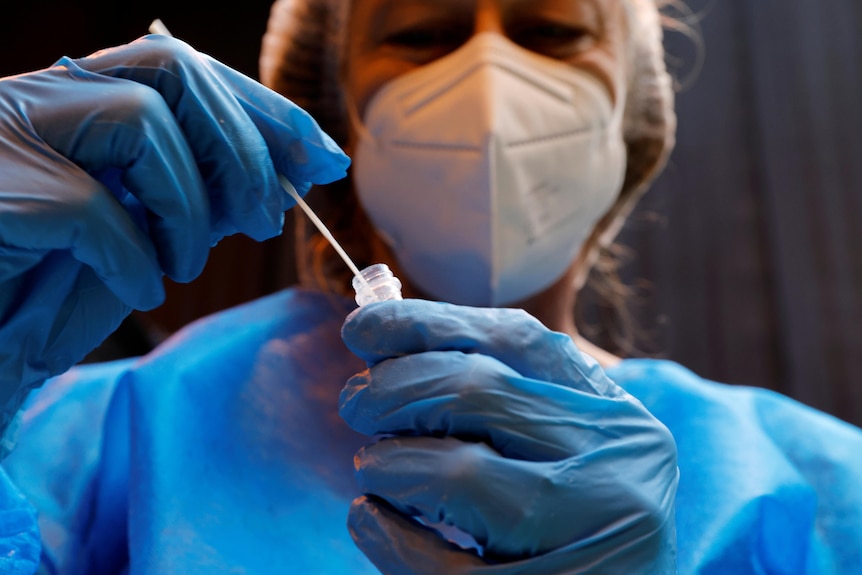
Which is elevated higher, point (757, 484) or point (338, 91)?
point (338, 91)

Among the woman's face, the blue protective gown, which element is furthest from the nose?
the blue protective gown

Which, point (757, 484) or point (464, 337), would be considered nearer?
point (464, 337)

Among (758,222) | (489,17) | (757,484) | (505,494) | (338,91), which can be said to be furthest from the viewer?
(758,222)

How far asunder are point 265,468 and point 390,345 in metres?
0.38

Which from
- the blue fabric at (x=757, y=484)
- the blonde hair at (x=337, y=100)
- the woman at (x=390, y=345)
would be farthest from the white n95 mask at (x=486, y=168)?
the blue fabric at (x=757, y=484)

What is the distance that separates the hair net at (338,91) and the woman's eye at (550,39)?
0.50 ft

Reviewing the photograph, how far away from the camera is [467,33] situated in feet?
3.96

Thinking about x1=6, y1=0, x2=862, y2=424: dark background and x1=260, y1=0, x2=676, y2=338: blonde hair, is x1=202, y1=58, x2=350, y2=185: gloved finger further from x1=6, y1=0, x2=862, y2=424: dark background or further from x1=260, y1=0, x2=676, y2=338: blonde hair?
x1=6, y1=0, x2=862, y2=424: dark background

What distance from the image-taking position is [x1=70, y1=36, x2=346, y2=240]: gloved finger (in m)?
0.68

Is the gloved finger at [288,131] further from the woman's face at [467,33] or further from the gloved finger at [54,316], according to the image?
the woman's face at [467,33]

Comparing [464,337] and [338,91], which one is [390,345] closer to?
[464,337]

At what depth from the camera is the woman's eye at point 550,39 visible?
47.4 inches

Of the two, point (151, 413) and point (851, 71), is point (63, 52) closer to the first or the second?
point (151, 413)

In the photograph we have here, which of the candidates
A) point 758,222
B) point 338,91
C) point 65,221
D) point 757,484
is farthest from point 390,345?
point 758,222
